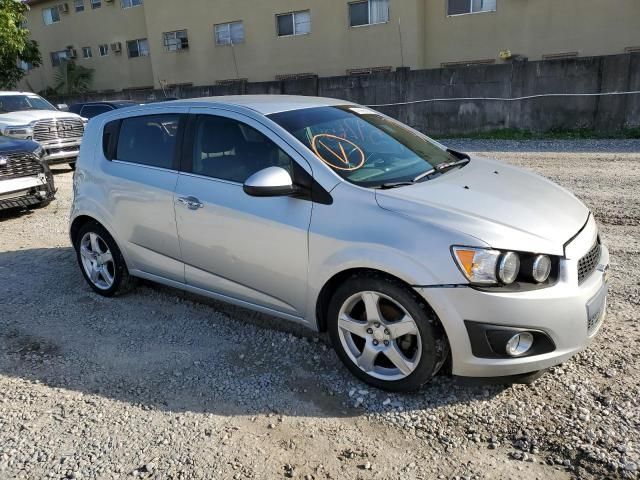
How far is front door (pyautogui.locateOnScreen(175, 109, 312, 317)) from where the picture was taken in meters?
3.47

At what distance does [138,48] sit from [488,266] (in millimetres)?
30010

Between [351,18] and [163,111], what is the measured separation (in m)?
18.8

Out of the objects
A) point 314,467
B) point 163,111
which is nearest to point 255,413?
point 314,467

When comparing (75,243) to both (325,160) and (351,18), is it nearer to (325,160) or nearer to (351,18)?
(325,160)

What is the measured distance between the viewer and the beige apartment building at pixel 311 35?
1817 centimetres

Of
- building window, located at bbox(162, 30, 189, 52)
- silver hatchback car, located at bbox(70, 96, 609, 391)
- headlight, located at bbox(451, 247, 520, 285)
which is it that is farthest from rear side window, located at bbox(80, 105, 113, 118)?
headlight, located at bbox(451, 247, 520, 285)

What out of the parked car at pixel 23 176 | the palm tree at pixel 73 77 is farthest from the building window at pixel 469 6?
the palm tree at pixel 73 77

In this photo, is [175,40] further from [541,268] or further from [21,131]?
[541,268]

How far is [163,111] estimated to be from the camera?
4.36 m

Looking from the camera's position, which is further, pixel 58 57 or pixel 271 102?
pixel 58 57

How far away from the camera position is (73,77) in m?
30.4

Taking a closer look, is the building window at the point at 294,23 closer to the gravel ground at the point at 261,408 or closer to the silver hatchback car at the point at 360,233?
the silver hatchback car at the point at 360,233

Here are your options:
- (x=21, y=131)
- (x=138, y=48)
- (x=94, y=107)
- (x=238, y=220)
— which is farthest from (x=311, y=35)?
(x=238, y=220)

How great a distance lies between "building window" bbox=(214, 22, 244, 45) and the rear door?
21203 mm
